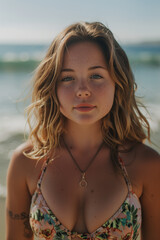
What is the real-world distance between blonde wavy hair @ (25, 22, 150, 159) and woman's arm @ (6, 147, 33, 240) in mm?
103

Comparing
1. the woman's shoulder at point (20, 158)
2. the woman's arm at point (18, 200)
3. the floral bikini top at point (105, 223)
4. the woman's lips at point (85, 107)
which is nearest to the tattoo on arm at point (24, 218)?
the woman's arm at point (18, 200)

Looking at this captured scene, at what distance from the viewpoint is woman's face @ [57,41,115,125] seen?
70.5 inches

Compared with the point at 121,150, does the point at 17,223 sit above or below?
below

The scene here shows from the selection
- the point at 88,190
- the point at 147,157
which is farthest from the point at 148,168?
the point at 88,190

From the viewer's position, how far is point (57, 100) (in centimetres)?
200

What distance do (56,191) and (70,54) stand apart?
847 millimetres

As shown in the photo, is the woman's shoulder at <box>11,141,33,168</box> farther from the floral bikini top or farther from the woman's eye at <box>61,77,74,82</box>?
the woman's eye at <box>61,77,74,82</box>

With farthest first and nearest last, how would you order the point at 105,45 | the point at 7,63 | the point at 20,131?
the point at 7,63, the point at 20,131, the point at 105,45

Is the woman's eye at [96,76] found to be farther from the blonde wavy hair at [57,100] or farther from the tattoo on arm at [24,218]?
the tattoo on arm at [24,218]

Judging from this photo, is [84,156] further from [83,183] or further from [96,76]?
[96,76]

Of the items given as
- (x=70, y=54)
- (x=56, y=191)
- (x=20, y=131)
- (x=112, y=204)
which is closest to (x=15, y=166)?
(x=56, y=191)

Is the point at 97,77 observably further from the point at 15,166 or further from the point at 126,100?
the point at 15,166

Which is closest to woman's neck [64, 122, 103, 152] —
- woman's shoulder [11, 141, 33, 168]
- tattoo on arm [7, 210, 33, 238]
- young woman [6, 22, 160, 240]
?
young woman [6, 22, 160, 240]

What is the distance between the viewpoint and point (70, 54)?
1860mm
